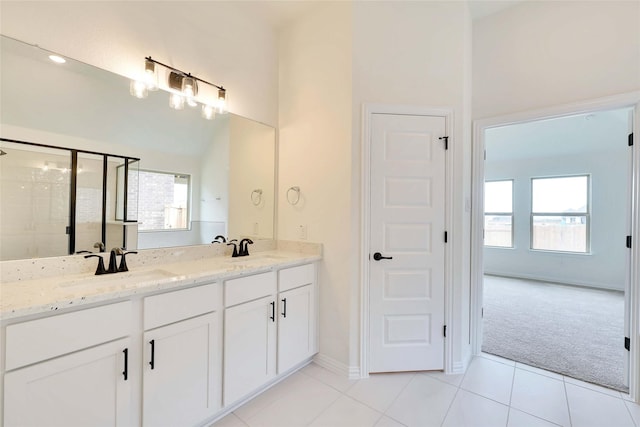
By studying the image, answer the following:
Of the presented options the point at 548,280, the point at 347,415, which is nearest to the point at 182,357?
the point at 347,415

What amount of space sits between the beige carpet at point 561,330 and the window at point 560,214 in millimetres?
931

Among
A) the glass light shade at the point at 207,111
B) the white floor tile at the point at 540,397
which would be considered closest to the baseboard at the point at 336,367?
the white floor tile at the point at 540,397

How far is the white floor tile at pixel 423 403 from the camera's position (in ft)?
5.59

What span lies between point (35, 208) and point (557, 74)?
12.1ft

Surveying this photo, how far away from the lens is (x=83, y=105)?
5.28 feet

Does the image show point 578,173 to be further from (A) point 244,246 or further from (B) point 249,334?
(B) point 249,334

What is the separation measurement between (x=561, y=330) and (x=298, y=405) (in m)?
3.16

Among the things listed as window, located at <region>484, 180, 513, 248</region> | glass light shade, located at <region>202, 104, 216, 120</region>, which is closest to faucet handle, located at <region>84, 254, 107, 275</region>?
glass light shade, located at <region>202, 104, 216, 120</region>

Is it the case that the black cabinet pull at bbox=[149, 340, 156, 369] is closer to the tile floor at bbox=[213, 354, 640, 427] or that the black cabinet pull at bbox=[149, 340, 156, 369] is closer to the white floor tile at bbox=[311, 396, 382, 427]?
the tile floor at bbox=[213, 354, 640, 427]

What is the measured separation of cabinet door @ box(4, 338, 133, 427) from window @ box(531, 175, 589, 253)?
6.85 m

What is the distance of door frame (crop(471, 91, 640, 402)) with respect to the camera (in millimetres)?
1927

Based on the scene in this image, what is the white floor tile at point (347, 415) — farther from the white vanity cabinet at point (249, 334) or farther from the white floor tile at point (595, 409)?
the white floor tile at point (595, 409)

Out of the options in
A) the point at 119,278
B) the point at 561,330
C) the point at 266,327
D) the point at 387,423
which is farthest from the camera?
the point at 561,330

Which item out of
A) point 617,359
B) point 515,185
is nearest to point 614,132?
point 515,185
